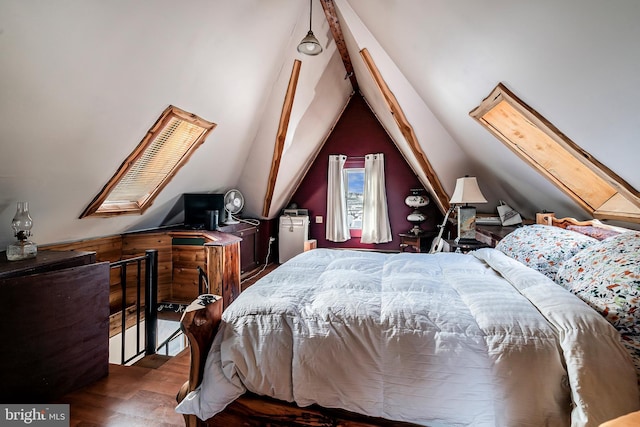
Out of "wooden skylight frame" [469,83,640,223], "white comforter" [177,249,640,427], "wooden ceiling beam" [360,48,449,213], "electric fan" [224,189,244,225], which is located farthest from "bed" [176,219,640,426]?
"electric fan" [224,189,244,225]

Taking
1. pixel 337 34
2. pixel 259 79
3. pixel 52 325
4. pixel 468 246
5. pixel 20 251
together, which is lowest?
pixel 52 325

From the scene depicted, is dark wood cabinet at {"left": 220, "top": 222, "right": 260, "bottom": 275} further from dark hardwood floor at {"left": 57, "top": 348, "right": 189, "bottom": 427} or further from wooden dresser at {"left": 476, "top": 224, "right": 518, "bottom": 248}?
wooden dresser at {"left": 476, "top": 224, "right": 518, "bottom": 248}

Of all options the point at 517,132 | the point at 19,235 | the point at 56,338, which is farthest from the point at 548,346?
the point at 19,235

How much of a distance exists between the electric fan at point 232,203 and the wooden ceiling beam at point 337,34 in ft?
7.45

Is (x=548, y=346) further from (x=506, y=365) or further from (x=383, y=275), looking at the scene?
(x=383, y=275)

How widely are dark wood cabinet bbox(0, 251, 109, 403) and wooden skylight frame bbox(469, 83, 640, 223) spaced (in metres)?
2.79

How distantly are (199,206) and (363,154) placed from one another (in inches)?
105

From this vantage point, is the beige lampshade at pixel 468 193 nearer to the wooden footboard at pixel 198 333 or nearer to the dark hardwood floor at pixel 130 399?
the wooden footboard at pixel 198 333

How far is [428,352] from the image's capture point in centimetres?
112

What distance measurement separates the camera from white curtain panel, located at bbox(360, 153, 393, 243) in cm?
488

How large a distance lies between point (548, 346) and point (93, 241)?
3703 mm

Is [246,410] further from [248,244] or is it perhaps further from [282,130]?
[248,244]

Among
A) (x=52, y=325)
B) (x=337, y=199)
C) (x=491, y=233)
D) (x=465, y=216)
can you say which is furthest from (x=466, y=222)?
(x=52, y=325)

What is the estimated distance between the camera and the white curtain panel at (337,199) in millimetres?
5020
